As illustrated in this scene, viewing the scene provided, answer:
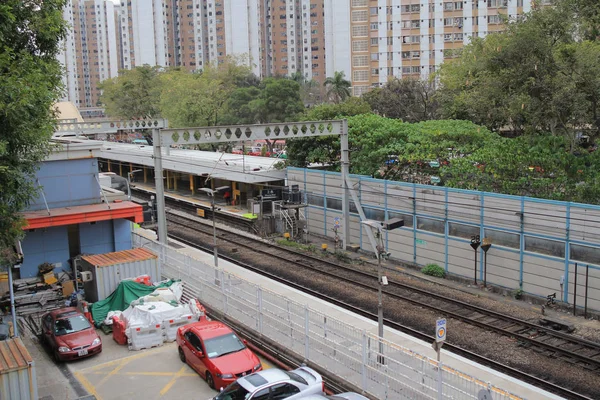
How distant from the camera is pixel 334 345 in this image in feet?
47.9

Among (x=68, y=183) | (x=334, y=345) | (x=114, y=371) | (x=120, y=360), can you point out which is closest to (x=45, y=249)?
Result: (x=68, y=183)

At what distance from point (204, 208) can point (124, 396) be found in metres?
27.6

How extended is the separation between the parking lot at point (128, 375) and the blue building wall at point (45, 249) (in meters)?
6.32

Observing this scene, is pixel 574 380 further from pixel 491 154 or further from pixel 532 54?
pixel 532 54

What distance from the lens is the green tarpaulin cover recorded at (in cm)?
1938

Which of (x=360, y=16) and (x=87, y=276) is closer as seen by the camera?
(x=87, y=276)

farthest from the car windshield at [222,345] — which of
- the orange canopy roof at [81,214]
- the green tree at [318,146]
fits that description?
the green tree at [318,146]

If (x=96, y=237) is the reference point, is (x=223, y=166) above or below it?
above

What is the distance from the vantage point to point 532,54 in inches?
1022

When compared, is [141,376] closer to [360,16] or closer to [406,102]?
[406,102]

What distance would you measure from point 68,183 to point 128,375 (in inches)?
434

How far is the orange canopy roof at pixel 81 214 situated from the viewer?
72.7 ft

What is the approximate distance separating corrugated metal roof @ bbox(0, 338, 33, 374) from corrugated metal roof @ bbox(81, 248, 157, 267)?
6.44 metres

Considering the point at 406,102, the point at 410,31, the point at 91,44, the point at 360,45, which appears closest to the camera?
the point at 406,102
